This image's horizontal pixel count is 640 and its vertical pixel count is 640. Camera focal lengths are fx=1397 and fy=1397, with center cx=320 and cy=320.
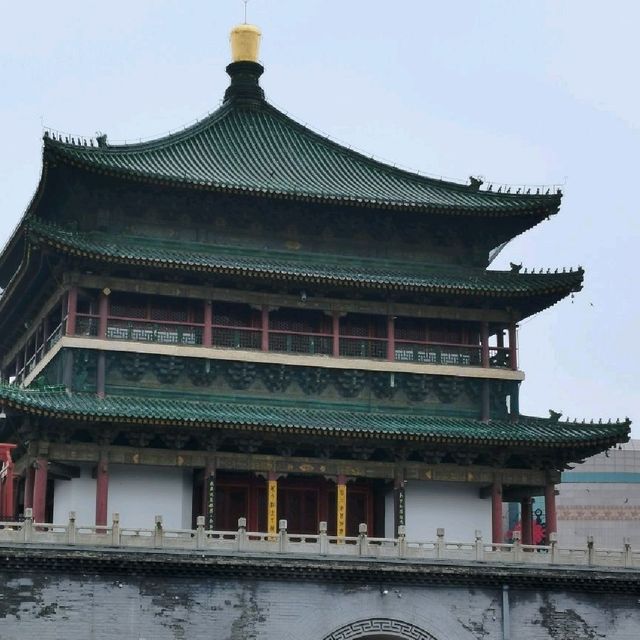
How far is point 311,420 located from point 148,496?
6225mm

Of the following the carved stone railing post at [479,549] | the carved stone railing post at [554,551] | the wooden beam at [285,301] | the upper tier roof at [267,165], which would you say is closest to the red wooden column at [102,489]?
the wooden beam at [285,301]

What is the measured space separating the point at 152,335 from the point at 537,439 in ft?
46.6

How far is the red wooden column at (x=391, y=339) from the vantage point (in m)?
51.8

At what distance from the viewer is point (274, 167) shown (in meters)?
55.4

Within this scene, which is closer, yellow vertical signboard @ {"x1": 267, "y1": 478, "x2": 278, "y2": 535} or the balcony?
yellow vertical signboard @ {"x1": 267, "y1": 478, "x2": 278, "y2": 535}

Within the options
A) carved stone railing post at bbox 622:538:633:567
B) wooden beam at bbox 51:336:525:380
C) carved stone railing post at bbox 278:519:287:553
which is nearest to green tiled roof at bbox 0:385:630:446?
wooden beam at bbox 51:336:525:380

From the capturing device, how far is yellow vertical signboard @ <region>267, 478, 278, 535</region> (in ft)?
158

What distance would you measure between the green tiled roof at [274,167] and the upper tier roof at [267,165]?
0.04 meters

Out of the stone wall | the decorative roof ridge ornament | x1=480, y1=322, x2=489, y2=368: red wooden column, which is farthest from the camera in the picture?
the decorative roof ridge ornament

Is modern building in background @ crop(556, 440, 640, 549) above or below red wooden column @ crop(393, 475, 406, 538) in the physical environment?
above

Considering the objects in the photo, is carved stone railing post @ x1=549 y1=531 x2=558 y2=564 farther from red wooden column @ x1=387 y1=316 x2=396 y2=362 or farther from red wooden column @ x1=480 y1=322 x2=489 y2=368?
red wooden column @ x1=387 y1=316 x2=396 y2=362

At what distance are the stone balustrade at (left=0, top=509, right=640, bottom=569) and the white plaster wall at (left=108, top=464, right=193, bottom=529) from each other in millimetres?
1181

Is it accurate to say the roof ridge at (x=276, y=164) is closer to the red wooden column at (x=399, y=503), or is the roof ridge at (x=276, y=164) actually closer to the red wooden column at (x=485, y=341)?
the red wooden column at (x=485, y=341)

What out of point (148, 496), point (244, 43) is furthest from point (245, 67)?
point (148, 496)
